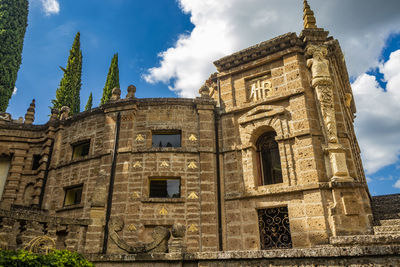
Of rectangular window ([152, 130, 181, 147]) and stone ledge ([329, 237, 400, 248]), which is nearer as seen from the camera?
stone ledge ([329, 237, 400, 248])

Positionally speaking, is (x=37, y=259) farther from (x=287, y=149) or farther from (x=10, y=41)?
(x=10, y=41)

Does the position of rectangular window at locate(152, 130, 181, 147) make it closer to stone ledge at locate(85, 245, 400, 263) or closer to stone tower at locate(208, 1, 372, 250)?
stone tower at locate(208, 1, 372, 250)

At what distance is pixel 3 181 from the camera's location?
18328mm

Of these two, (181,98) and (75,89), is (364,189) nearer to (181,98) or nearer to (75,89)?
(181,98)

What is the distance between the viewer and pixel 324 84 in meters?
12.6

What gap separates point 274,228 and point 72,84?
24217 mm

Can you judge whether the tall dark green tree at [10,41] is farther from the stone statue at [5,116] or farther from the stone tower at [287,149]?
the stone tower at [287,149]

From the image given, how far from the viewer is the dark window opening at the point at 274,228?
1159 centimetres

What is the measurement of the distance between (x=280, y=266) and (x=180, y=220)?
26.6ft

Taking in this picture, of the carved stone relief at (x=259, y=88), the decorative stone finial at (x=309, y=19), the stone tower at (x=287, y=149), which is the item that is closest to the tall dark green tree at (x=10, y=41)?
the stone tower at (x=287, y=149)

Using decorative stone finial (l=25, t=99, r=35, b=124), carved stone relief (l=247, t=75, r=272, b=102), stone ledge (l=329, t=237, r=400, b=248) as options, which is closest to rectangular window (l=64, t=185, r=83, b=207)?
decorative stone finial (l=25, t=99, r=35, b=124)

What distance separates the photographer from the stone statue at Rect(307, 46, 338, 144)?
469 inches

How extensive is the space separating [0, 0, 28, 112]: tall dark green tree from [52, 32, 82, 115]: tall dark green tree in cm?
379

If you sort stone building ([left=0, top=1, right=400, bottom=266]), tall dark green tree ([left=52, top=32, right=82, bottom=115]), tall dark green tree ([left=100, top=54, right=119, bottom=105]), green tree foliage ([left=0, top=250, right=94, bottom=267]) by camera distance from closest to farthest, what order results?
green tree foliage ([left=0, top=250, right=94, bottom=267])
stone building ([left=0, top=1, right=400, bottom=266])
tall dark green tree ([left=52, top=32, right=82, bottom=115])
tall dark green tree ([left=100, top=54, right=119, bottom=105])
